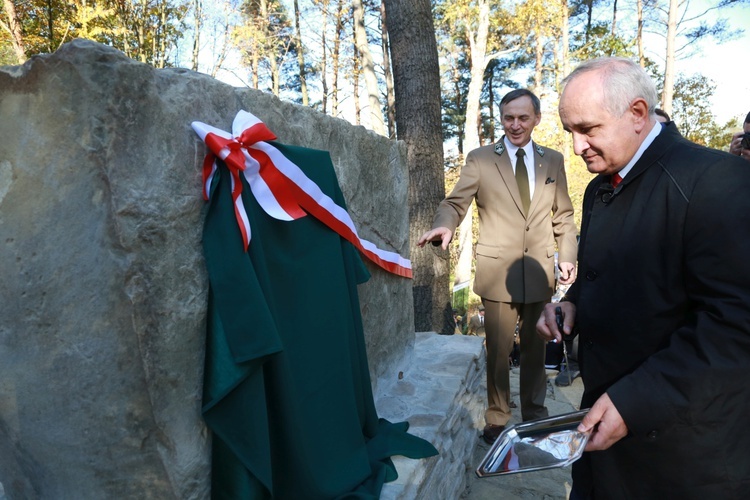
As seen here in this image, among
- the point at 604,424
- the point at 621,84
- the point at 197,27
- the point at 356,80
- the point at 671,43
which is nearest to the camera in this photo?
the point at 604,424

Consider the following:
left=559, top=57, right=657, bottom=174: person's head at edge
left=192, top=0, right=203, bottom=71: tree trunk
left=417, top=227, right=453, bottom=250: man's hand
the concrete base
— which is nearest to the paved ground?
the concrete base

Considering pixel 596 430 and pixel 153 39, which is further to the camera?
pixel 153 39

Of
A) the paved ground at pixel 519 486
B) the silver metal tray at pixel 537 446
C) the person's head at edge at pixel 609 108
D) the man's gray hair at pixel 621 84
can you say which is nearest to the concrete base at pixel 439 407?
Result: the paved ground at pixel 519 486

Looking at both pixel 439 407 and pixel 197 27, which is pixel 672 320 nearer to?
pixel 439 407

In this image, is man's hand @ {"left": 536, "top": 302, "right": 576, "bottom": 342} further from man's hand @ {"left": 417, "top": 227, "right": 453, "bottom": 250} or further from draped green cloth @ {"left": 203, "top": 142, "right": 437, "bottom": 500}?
man's hand @ {"left": 417, "top": 227, "right": 453, "bottom": 250}

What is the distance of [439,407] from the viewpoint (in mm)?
2586

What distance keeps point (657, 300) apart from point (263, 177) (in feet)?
3.92

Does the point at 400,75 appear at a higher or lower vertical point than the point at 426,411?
higher

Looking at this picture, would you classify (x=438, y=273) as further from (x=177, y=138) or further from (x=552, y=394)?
(x=177, y=138)

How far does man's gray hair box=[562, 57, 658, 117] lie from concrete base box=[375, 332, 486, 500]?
1.43 m

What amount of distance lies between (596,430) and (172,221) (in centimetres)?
121

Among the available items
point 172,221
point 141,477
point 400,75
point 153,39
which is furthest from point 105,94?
point 153,39

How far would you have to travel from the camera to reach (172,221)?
146 centimetres

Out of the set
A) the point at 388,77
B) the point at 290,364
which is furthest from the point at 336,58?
the point at 290,364
